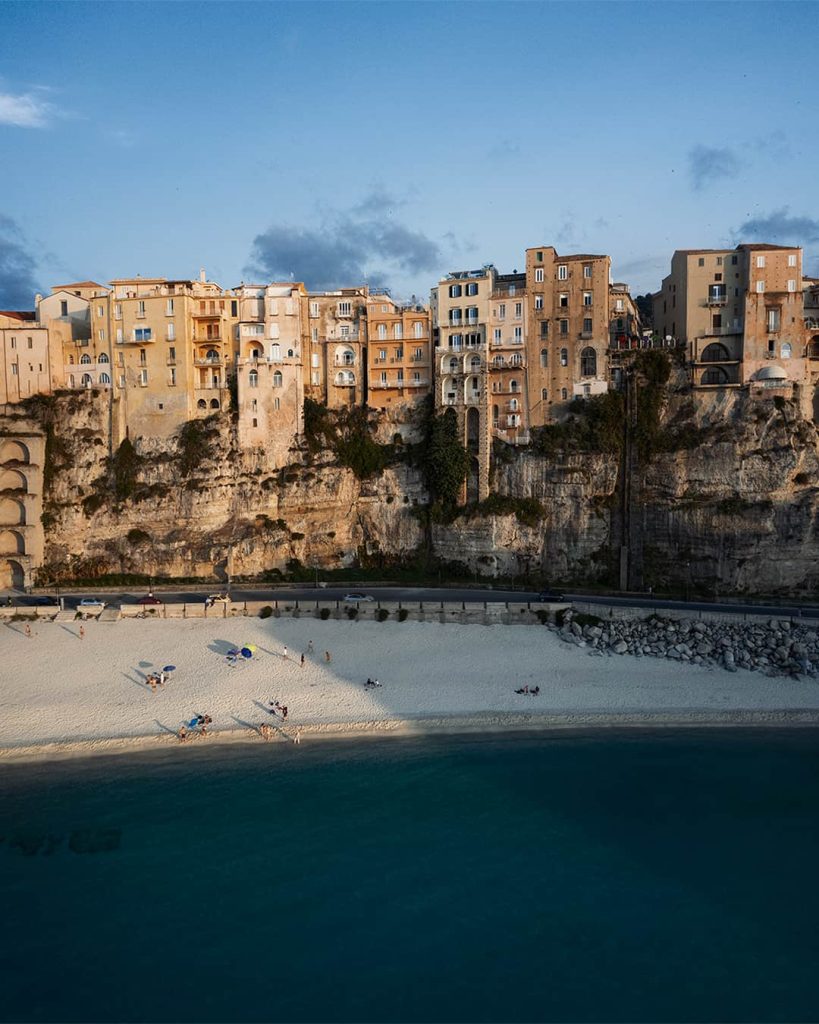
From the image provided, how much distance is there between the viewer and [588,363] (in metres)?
45.3

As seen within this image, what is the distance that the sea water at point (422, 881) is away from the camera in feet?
56.2

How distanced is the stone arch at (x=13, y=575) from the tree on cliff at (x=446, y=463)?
25.3m

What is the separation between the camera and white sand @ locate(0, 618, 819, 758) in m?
28.8

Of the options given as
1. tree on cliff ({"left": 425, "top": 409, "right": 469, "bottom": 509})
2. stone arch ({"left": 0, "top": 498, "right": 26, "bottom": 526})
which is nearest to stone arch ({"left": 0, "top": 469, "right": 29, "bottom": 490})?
stone arch ({"left": 0, "top": 498, "right": 26, "bottom": 526})

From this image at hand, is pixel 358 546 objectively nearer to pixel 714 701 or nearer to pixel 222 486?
pixel 222 486

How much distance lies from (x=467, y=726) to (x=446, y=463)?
62.2ft

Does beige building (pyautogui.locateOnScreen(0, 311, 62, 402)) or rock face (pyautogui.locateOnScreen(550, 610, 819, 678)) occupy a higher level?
beige building (pyautogui.locateOnScreen(0, 311, 62, 402))

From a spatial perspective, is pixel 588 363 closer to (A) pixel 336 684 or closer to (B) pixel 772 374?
(B) pixel 772 374

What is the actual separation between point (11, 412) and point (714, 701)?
43.6m

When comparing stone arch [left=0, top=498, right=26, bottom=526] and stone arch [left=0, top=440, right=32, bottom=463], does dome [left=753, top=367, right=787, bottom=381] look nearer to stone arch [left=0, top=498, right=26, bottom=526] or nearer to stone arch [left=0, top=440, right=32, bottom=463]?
stone arch [left=0, top=440, right=32, bottom=463]

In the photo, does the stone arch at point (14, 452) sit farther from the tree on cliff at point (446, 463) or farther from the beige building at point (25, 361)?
the tree on cliff at point (446, 463)

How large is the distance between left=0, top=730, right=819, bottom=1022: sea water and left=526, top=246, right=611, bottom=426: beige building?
2342 centimetres

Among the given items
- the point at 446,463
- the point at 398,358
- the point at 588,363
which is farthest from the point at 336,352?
the point at 588,363

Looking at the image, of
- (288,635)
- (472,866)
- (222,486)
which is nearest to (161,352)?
(222,486)
